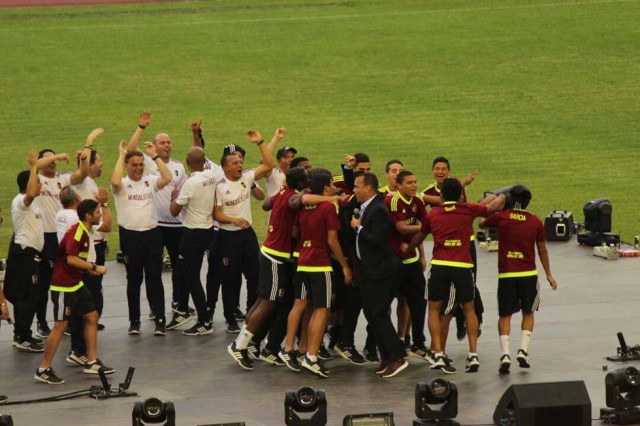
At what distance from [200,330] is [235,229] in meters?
1.12

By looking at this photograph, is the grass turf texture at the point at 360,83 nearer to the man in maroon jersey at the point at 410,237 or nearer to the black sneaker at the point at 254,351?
the black sneaker at the point at 254,351

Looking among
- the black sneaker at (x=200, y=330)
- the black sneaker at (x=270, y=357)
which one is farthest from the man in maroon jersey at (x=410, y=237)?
the black sneaker at (x=200, y=330)

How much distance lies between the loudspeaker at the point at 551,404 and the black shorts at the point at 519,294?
101 inches

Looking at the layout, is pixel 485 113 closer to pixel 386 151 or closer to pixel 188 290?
pixel 386 151

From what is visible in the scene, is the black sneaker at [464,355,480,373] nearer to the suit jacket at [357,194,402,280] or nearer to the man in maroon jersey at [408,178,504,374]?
the man in maroon jersey at [408,178,504,374]

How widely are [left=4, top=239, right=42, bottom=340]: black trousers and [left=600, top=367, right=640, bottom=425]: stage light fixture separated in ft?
19.6

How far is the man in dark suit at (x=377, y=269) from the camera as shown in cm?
1304

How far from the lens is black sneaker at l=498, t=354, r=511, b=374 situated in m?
13.1

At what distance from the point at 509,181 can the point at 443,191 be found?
1101 cm

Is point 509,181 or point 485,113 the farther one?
point 485,113

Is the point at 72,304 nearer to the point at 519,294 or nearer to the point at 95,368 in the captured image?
the point at 95,368

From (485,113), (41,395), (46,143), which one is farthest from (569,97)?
(41,395)

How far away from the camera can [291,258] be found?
13.6 m

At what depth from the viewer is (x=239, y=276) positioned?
49.1 feet
